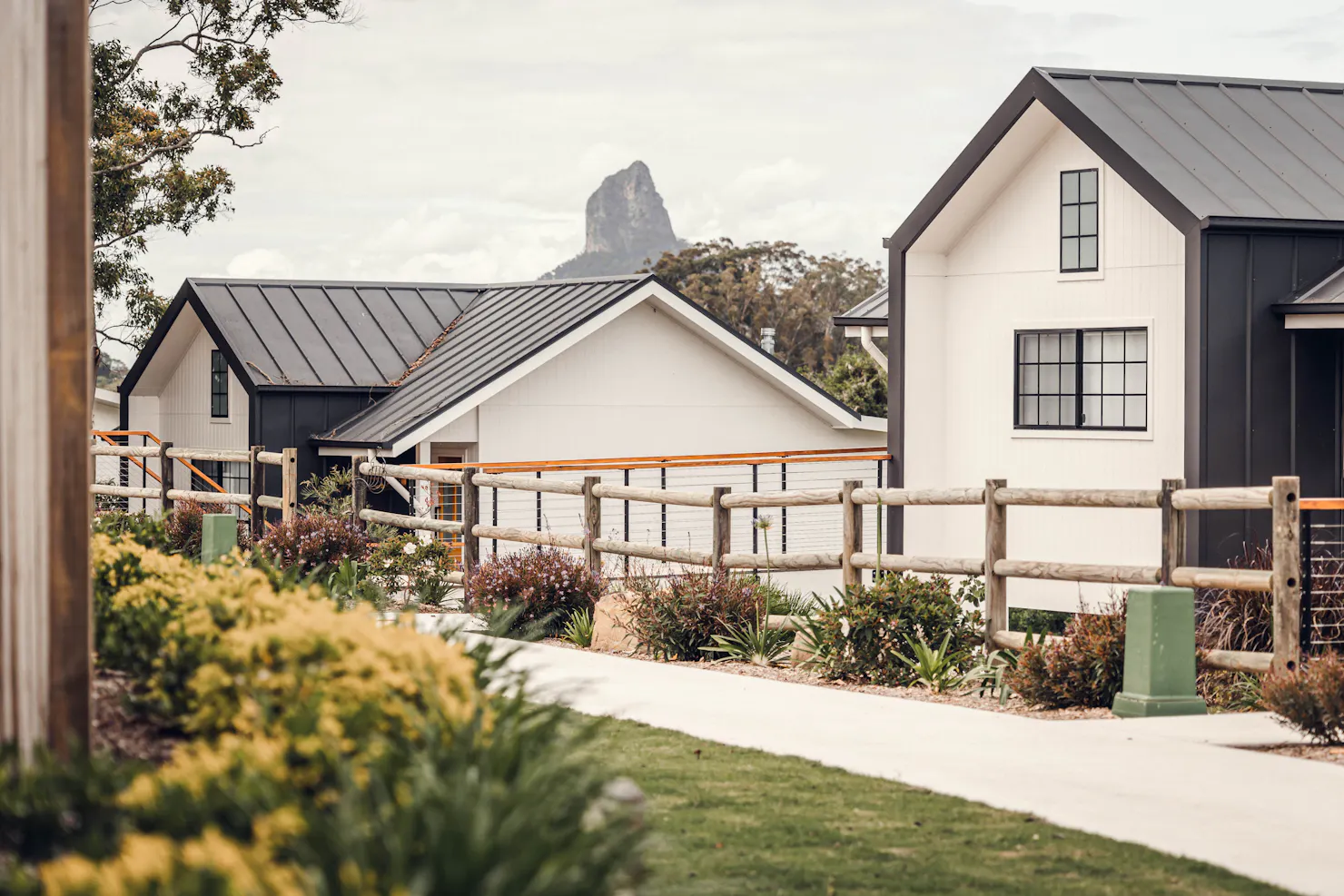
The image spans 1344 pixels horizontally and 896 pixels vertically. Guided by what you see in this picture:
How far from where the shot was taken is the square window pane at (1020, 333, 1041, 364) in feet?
65.4

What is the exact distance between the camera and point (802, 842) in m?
6.70

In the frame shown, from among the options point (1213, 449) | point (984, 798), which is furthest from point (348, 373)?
point (984, 798)

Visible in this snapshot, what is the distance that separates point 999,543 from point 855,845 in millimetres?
6421

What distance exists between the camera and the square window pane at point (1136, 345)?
18562mm

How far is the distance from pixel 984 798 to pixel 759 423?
19.4 metres

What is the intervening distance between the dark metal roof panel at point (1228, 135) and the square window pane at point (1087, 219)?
1066 millimetres

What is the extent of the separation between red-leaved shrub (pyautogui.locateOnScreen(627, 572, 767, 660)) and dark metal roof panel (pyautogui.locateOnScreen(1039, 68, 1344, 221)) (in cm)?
696

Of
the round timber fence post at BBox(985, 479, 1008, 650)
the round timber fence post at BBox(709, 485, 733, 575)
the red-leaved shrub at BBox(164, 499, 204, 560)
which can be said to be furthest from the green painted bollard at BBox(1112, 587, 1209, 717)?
the red-leaved shrub at BBox(164, 499, 204, 560)

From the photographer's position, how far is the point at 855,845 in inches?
262

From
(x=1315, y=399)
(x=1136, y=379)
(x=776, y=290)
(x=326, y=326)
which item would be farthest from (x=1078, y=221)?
(x=776, y=290)

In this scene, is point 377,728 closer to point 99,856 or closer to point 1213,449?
point 99,856

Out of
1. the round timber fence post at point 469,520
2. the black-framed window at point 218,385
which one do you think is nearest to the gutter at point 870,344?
the round timber fence post at point 469,520

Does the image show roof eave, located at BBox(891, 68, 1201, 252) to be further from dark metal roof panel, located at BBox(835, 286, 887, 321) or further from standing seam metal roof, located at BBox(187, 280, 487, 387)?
standing seam metal roof, located at BBox(187, 280, 487, 387)

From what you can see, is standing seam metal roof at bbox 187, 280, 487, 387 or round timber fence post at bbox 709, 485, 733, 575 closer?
round timber fence post at bbox 709, 485, 733, 575
